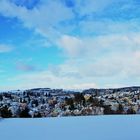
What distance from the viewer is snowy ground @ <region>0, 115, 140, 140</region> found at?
3994mm

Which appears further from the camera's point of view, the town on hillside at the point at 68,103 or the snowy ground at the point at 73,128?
the town on hillside at the point at 68,103

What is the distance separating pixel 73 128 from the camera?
15.5 ft

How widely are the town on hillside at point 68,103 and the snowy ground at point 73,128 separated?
68cm

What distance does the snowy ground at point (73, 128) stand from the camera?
3994 millimetres

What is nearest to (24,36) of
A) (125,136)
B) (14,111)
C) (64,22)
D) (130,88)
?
(64,22)

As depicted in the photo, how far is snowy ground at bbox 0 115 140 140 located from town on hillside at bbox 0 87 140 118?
2.22 feet

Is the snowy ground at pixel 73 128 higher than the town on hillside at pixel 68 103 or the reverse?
the reverse

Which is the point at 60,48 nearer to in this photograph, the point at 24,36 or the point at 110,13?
the point at 24,36

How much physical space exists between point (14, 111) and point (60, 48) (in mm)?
1482

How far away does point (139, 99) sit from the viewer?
7.14m

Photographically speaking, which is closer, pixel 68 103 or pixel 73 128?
pixel 73 128

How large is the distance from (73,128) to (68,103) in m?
1.88

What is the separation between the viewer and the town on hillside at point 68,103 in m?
6.34

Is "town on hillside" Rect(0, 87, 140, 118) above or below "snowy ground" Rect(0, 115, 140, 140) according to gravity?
above
